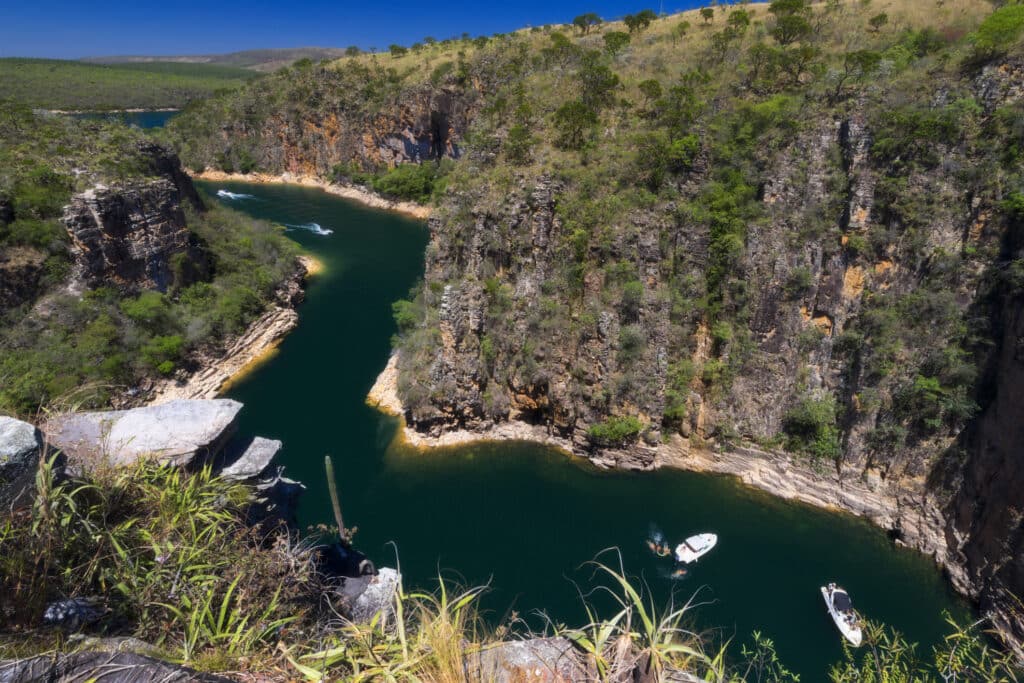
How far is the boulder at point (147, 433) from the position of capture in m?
7.90

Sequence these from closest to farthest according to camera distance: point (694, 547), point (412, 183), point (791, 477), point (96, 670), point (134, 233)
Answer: point (96, 670), point (694, 547), point (791, 477), point (134, 233), point (412, 183)

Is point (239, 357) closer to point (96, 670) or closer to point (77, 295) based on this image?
point (77, 295)

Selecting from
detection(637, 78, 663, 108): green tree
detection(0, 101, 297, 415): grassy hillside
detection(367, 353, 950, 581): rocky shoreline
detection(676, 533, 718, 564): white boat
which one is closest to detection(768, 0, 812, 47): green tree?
detection(637, 78, 663, 108): green tree

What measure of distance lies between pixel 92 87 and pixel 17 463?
6947 inches

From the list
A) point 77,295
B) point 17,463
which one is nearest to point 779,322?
point 17,463

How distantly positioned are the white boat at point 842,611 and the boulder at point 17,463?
65.3ft

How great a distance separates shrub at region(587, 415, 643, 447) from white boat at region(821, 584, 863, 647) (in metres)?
8.64

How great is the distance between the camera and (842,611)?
16.1m

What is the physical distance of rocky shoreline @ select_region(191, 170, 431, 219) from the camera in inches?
2394

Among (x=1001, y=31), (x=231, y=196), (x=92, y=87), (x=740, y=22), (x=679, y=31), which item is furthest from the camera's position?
(x=92, y=87)

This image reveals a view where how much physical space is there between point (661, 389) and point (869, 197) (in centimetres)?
1165

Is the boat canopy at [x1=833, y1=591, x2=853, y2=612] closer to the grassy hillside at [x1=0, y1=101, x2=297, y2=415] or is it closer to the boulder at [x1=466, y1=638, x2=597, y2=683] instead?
the boulder at [x1=466, y1=638, x2=597, y2=683]

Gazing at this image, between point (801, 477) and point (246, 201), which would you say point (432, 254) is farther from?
point (246, 201)

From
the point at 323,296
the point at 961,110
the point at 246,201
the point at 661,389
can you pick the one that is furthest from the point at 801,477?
the point at 246,201
